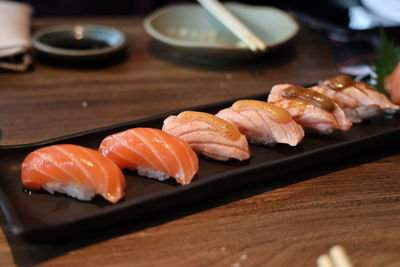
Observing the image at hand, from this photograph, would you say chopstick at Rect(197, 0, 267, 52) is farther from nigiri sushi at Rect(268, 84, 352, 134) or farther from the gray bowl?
nigiri sushi at Rect(268, 84, 352, 134)

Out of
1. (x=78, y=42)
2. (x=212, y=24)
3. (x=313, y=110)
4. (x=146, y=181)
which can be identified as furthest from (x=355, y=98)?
(x=78, y=42)

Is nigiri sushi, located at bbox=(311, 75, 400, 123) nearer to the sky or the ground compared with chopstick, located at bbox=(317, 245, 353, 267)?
nearer to the sky

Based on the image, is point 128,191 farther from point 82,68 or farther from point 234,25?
point 234,25

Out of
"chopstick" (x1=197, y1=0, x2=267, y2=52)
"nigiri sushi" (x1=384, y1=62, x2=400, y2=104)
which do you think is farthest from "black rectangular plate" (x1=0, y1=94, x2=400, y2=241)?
"chopstick" (x1=197, y1=0, x2=267, y2=52)

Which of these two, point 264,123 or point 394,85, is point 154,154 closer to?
point 264,123

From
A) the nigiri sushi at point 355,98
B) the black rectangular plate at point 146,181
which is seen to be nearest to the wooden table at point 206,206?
the black rectangular plate at point 146,181

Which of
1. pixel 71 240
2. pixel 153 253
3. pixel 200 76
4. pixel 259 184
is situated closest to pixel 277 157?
pixel 259 184
